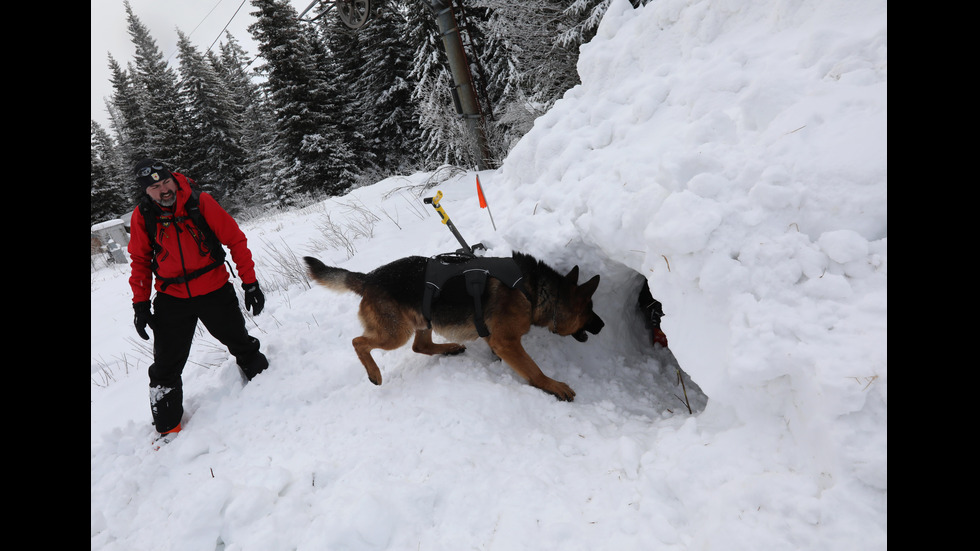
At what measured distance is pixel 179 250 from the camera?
11.2ft

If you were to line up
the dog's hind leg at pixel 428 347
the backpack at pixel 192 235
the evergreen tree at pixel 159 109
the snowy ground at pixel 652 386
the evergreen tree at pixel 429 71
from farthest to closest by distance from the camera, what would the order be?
the evergreen tree at pixel 159 109 → the evergreen tree at pixel 429 71 → the dog's hind leg at pixel 428 347 → the backpack at pixel 192 235 → the snowy ground at pixel 652 386

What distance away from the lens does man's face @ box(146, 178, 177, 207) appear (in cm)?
326

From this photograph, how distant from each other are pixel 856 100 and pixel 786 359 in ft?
5.65

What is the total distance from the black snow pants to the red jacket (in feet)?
0.35

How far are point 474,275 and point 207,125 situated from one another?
3089 cm

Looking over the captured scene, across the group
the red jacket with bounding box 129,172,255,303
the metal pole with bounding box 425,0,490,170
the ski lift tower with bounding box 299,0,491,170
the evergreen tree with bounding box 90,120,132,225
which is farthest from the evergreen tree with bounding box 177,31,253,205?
the red jacket with bounding box 129,172,255,303

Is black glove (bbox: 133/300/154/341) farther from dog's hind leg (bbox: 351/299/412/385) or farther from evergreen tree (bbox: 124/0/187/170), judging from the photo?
evergreen tree (bbox: 124/0/187/170)

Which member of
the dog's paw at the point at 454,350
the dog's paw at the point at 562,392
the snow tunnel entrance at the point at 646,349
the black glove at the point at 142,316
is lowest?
the snow tunnel entrance at the point at 646,349

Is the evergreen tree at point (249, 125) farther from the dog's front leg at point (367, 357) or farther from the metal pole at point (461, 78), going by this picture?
the dog's front leg at point (367, 357)

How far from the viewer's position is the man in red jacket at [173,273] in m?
3.34

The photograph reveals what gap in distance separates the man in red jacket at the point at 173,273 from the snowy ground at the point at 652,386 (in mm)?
418

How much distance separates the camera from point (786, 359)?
1.93 metres

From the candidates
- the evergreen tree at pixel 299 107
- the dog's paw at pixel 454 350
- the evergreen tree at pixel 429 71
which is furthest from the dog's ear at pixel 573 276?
the evergreen tree at pixel 299 107
